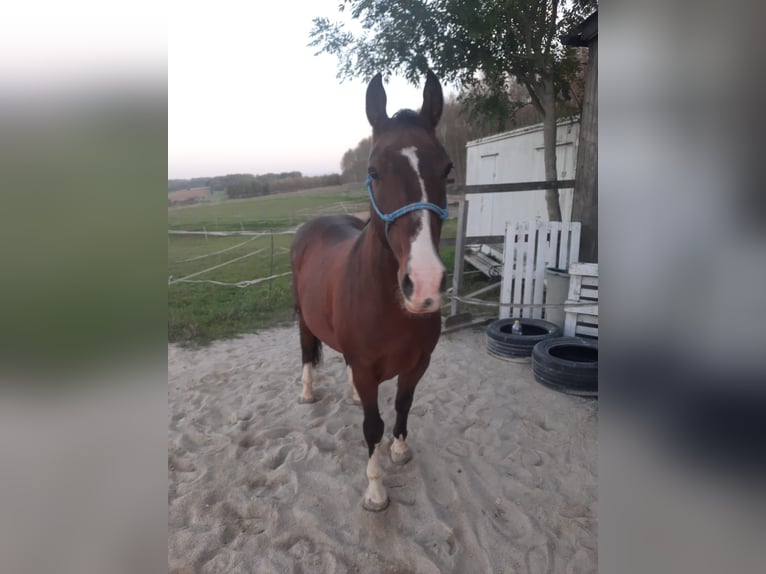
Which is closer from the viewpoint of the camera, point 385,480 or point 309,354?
point 385,480

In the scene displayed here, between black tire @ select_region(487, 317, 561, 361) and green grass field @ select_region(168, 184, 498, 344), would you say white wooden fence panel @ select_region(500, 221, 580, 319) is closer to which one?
black tire @ select_region(487, 317, 561, 361)

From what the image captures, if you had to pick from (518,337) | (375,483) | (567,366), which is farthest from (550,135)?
(375,483)

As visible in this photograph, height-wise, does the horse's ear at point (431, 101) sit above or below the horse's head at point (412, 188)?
above

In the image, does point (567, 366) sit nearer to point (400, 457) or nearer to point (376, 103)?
point (400, 457)

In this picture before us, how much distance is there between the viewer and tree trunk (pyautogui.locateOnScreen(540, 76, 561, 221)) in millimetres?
3934

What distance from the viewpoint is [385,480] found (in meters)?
2.22

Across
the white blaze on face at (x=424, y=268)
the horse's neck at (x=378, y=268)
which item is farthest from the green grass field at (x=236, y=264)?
the white blaze on face at (x=424, y=268)

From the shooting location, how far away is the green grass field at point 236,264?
4.68 metres

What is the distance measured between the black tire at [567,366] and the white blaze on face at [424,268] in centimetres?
226

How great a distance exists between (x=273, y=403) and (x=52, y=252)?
279cm

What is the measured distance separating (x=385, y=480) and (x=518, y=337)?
2055 millimetres

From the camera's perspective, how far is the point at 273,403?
3072 mm

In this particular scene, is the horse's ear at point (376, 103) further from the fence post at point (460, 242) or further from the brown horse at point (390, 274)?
the fence post at point (460, 242)

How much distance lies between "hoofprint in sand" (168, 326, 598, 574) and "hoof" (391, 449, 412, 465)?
4 cm
